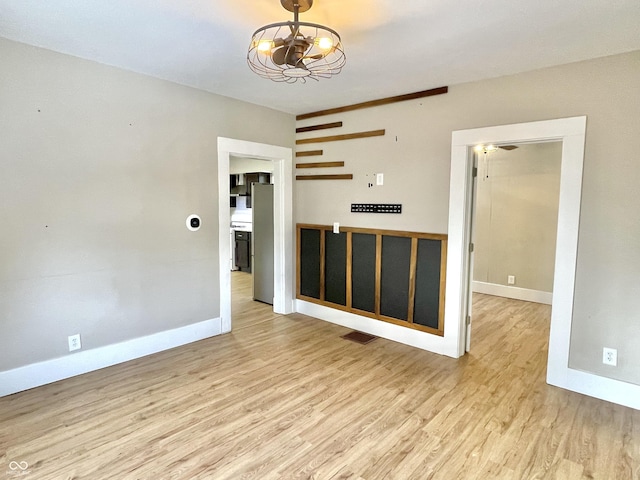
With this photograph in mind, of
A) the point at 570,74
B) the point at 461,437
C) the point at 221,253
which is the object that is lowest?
the point at 461,437

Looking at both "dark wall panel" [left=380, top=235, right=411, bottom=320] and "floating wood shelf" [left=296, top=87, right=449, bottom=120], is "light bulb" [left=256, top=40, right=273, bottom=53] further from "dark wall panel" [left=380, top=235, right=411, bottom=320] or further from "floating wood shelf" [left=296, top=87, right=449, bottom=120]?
"dark wall panel" [left=380, top=235, right=411, bottom=320]

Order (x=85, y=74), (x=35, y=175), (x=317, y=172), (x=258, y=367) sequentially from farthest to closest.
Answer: (x=317, y=172) → (x=258, y=367) → (x=85, y=74) → (x=35, y=175)

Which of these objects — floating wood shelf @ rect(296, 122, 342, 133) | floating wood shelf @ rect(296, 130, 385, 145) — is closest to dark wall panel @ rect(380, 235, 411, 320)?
floating wood shelf @ rect(296, 130, 385, 145)

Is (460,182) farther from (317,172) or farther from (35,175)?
(35,175)

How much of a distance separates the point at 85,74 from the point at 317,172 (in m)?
2.50

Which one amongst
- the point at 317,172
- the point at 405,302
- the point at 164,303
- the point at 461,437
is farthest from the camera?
the point at 317,172

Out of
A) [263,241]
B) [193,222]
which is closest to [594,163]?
[193,222]

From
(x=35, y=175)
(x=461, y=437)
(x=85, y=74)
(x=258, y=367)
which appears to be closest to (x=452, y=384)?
(x=461, y=437)

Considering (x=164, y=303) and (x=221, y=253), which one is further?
(x=221, y=253)

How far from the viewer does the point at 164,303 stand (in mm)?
3512

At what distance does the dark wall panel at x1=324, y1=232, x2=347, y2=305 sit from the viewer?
432 cm

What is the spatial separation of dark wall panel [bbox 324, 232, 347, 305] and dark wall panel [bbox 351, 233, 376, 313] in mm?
135

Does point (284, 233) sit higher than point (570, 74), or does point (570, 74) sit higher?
point (570, 74)

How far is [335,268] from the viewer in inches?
173
